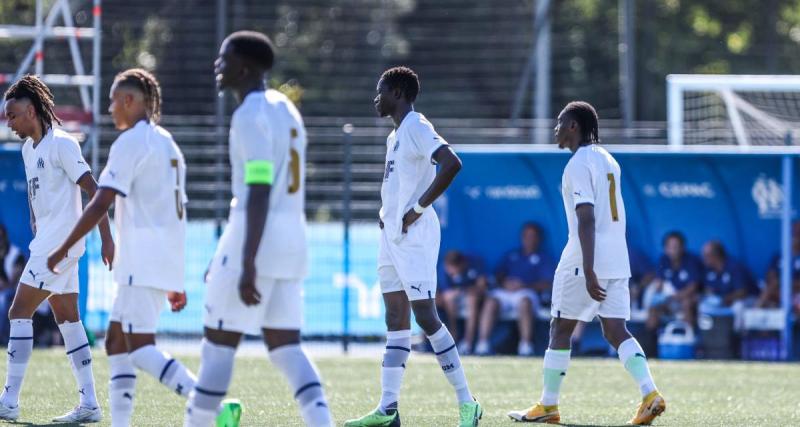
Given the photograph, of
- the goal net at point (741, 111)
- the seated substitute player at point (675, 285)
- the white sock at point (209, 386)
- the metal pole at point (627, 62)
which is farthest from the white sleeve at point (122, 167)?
the metal pole at point (627, 62)

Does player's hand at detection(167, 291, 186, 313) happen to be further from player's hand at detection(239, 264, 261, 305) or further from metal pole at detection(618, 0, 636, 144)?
metal pole at detection(618, 0, 636, 144)

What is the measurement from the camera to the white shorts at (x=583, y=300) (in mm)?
9586

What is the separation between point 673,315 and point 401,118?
8900mm

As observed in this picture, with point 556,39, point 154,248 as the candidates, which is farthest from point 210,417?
point 556,39

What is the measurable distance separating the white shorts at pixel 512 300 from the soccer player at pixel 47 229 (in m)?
8.73

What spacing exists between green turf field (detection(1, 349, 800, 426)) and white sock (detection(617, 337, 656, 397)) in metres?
0.35

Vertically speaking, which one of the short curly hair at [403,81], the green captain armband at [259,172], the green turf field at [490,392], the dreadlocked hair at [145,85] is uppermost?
the short curly hair at [403,81]

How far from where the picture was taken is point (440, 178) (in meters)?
8.84

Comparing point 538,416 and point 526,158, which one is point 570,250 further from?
point 526,158

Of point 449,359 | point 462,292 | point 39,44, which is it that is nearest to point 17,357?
point 449,359

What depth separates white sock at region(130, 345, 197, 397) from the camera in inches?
295

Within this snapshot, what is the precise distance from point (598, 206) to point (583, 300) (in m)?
0.65

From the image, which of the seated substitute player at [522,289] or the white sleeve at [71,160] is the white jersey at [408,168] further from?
the seated substitute player at [522,289]

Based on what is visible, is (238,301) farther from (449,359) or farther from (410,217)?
(449,359)
